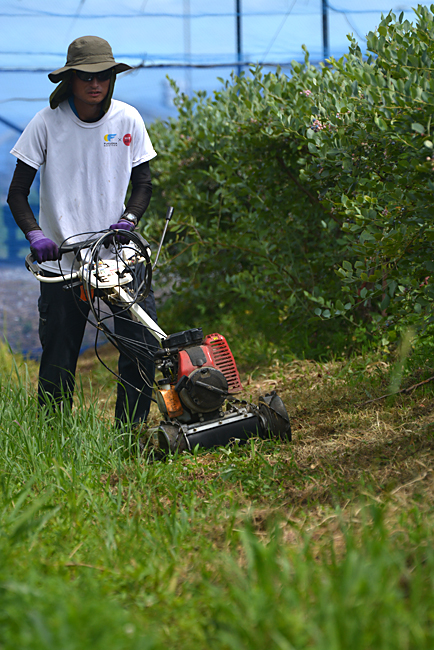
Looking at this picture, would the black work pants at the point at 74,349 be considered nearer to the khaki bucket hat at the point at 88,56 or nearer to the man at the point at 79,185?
the man at the point at 79,185

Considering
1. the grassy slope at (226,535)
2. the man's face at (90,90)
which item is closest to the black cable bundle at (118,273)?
the grassy slope at (226,535)

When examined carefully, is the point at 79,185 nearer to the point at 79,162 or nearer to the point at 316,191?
the point at 79,162

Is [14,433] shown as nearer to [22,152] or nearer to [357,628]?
[22,152]

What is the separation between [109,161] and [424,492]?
2025mm

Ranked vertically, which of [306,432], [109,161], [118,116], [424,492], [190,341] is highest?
[118,116]

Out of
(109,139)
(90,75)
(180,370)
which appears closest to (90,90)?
(90,75)

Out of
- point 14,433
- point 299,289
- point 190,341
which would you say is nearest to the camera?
point 14,433

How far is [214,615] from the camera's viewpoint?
1.25m

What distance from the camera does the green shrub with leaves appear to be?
7.64ft

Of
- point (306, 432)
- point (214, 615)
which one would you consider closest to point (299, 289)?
point (306, 432)

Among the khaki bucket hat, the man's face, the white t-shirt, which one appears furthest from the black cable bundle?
the khaki bucket hat

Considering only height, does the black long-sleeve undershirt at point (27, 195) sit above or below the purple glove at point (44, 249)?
above

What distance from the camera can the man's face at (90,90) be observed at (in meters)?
2.62

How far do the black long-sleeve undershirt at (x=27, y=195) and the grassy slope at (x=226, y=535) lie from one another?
0.82 metres
